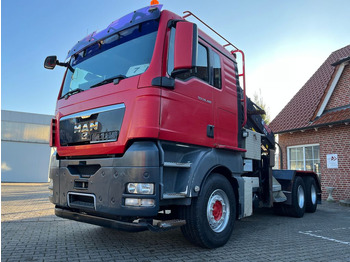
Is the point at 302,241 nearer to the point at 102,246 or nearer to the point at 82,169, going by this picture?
the point at 102,246

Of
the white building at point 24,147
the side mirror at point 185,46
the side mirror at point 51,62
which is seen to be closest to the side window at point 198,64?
the side mirror at point 185,46

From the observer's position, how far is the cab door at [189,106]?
3619 mm

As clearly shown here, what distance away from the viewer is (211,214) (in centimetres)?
421

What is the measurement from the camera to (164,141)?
11.8 ft

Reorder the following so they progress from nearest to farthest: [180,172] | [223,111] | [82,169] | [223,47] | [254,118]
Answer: [180,172] → [82,169] → [223,111] → [223,47] → [254,118]

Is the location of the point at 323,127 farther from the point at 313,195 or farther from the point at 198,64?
the point at 198,64

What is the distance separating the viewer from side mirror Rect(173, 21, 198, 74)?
349 centimetres

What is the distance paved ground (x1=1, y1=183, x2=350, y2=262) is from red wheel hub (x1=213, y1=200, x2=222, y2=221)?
1.45ft

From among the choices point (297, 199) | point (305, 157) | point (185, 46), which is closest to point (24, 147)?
point (305, 157)

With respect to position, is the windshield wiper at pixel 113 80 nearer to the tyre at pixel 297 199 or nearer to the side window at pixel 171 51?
the side window at pixel 171 51

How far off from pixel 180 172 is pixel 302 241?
2712 mm

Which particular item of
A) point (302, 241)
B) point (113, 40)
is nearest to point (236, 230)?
point (302, 241)

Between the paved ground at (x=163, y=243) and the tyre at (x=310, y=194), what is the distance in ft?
4.47

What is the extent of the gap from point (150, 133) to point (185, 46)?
113 cm
